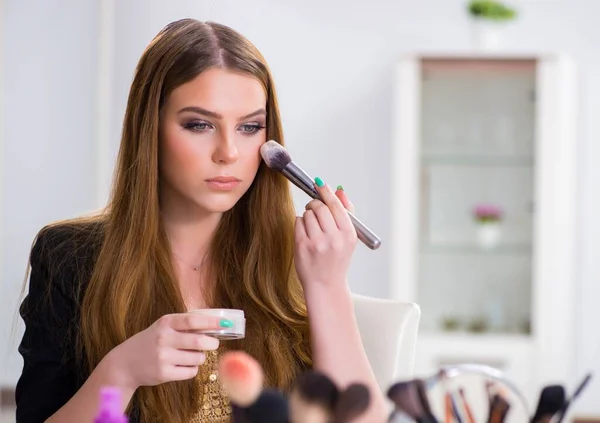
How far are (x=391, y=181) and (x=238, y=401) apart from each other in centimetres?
357

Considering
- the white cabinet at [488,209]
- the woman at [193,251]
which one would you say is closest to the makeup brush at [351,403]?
the woman at [193,251]

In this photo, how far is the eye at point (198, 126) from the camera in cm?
147

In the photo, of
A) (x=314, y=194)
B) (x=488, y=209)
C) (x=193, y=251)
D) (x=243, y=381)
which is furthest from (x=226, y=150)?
(x=488, y=209)

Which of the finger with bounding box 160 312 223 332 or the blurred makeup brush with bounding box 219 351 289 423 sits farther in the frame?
the finger with bounding box 160 312 223 332

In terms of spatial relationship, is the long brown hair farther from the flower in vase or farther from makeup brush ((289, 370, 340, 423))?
the flower in vase

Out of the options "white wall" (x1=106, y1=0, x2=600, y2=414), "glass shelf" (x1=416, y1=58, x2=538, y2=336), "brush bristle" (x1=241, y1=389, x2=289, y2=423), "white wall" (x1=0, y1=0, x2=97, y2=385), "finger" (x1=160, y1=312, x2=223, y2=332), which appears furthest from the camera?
"white wall" (x1=106, y1=0, x2=600, y2=414)

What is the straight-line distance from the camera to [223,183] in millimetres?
1471

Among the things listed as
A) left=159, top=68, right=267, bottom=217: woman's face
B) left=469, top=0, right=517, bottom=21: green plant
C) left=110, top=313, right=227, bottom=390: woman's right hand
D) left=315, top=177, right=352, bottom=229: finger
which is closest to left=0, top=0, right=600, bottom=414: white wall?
left=469, top=0, right=517, bottom=21: green plant

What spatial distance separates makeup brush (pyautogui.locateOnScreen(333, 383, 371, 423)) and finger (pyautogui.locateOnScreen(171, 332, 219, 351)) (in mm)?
404

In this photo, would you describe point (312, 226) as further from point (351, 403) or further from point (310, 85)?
point (310, 85)

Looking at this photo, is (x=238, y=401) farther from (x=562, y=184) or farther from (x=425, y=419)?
(x=562, y=184)

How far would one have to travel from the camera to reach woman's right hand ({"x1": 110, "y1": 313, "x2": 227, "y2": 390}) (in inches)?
42.8

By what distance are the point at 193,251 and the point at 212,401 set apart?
0.26 metres

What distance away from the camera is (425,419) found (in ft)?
2.35
